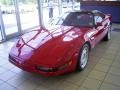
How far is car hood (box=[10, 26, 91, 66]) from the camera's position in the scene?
2344mm

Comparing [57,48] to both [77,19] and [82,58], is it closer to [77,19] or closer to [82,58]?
[82,58]

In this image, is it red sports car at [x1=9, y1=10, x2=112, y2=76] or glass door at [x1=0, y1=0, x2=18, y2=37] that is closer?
red sports car at [x1=9, y1=10, x2=112, y2=76]

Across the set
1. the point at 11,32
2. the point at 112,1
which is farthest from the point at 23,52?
the point at 112,1

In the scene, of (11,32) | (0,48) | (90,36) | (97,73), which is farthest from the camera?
(11,32)

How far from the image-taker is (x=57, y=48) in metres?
2.49

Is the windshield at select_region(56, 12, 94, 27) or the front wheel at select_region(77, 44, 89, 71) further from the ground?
the windshield at select_region(56, 12, 94, 27)

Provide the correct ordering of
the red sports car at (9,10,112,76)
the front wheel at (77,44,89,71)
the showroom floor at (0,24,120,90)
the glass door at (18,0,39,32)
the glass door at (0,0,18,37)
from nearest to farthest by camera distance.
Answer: the red sports car at (9,10,112,76) → the showroom floor at (0,24,120,90) → the front wheel at (77,44,89,71) → the glass door at (0,0,18,37) → the glass door at (18,0,39,32)

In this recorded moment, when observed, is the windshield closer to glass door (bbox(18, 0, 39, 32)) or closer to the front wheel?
the front wheel

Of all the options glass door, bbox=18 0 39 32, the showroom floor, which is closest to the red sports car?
the showroom floor

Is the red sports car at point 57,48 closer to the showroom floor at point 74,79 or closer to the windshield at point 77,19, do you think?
the windshield at point 77,19

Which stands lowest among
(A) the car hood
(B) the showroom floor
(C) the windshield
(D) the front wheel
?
(B) the showroom floor

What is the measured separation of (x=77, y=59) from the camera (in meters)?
2.62

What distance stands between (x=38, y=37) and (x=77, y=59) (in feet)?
2.83

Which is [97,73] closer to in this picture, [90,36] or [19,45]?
[90,36]
